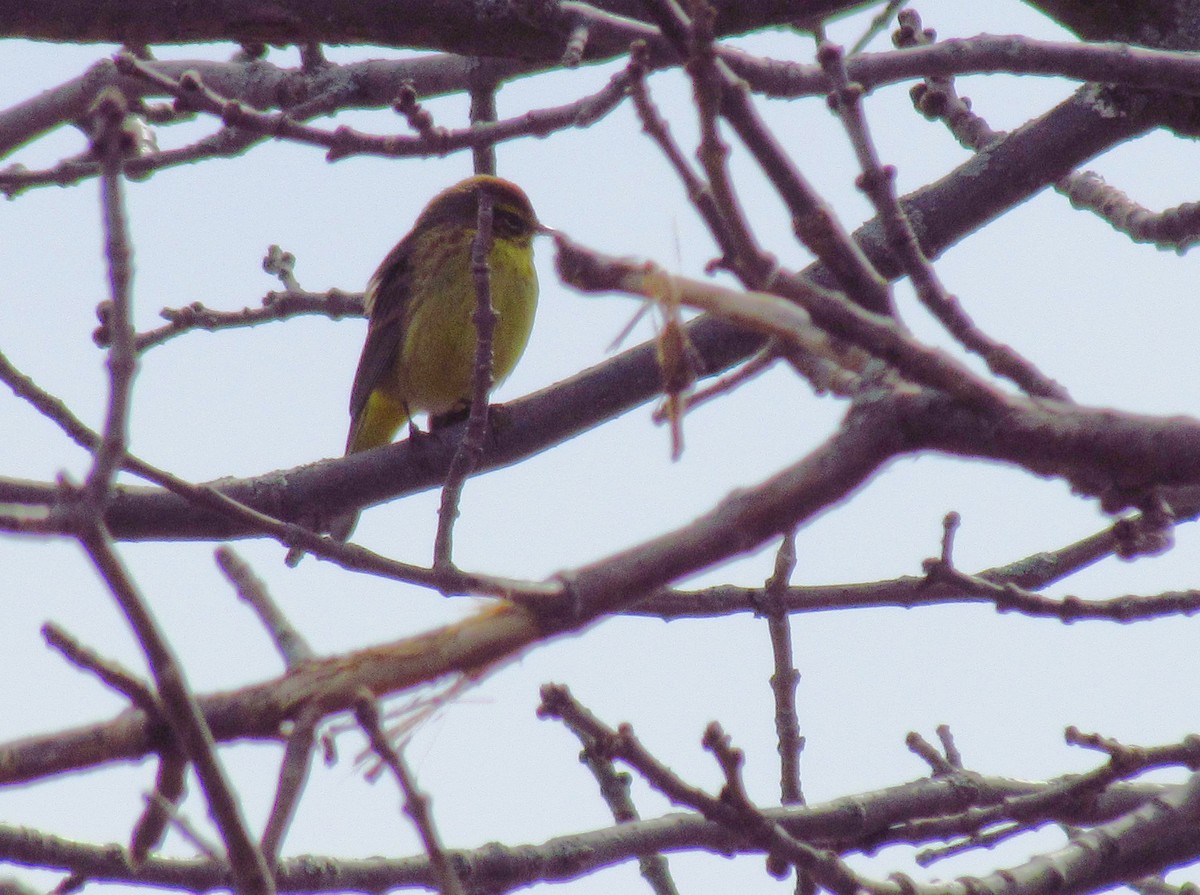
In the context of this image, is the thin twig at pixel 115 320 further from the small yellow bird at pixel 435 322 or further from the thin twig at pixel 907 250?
the small yellow bird at pixel 435 322

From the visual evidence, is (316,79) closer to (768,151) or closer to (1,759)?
(768,151)

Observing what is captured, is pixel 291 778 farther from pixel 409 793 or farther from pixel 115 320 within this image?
pixel 115 320

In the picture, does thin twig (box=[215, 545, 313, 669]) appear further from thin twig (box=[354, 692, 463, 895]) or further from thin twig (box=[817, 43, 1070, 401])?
thin twig (box=[817, 43, 1070, 401])

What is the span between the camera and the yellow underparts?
782cm

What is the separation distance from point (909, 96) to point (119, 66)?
3189mm

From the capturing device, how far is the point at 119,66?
3.41 metres

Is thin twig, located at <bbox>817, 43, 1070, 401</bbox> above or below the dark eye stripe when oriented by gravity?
below

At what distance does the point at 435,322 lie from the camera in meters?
7.89

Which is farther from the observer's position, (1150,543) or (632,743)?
(632,743)

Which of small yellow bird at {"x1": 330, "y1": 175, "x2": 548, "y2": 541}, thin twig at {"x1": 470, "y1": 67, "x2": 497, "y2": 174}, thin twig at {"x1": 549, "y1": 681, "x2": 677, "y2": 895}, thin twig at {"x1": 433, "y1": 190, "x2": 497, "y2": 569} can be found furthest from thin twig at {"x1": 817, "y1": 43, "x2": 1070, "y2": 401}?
small yellow bird at {"x1": 330, "y1": 175, "x2": 548, "y2": 541}

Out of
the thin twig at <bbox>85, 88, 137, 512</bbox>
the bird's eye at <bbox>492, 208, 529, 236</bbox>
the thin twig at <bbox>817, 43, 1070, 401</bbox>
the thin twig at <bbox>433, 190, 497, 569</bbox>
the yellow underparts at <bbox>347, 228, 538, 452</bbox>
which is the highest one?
the bird's eye at <bbox>492, 208, 529, 236</bbox>

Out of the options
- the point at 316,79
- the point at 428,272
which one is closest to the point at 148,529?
the point at 316,79

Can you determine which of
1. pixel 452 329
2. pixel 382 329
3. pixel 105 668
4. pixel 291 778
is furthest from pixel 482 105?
pixel 105 668

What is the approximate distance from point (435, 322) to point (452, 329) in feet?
0.36
